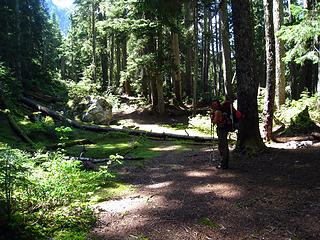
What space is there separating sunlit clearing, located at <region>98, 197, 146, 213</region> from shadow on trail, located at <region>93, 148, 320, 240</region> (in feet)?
0.13

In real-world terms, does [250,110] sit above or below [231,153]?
above

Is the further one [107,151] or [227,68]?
[227,68]

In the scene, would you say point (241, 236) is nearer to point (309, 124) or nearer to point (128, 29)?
point (309, 124)

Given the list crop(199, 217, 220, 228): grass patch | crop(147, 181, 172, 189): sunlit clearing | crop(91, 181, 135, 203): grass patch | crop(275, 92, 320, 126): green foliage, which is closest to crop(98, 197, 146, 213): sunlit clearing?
crop(91, 181, 135, 203): grass patch

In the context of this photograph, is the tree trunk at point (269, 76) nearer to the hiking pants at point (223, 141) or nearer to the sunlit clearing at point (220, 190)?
the hiking pants at point (223, 141)

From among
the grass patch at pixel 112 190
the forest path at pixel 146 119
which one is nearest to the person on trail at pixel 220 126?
the grass patch at pixel 112 190

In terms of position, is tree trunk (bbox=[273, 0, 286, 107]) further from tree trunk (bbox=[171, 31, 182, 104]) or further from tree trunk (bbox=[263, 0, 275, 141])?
tree trunk (bbox=[171, 31, 182, 104])

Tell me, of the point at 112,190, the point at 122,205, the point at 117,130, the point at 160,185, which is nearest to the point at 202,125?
the point at 117,130

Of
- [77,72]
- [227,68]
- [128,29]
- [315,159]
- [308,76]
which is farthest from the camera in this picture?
[77,72]

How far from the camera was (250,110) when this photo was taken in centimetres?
974

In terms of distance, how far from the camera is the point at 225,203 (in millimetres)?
6336

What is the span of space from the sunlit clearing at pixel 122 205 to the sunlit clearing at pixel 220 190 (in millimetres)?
1142

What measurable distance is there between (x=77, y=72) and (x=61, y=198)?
5625cm

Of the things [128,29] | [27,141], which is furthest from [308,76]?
[27,141]
